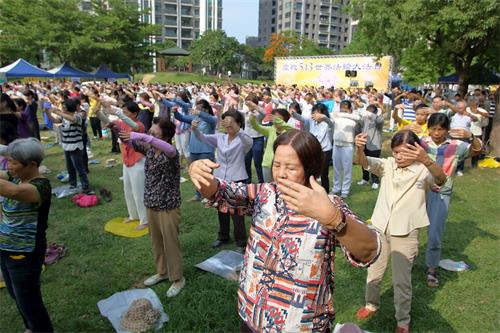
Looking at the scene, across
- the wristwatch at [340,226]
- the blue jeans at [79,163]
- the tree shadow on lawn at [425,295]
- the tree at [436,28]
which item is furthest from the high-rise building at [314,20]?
the wristwatch at [340,226]

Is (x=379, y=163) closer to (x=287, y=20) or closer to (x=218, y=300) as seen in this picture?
(x=218, y=300)

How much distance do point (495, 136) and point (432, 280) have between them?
904 cm

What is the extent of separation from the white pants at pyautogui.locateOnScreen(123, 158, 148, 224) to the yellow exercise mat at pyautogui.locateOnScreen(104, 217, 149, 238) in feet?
0.51

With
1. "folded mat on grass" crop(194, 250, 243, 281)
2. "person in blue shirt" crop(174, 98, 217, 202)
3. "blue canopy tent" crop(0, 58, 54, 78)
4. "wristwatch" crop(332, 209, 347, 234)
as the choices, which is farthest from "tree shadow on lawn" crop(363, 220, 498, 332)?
"blue canopy tent" crop(0, 58, 54, 78)

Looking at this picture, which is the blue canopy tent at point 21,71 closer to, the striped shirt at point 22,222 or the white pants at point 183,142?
the white pants at point 183,142

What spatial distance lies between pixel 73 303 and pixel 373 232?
3521 mm

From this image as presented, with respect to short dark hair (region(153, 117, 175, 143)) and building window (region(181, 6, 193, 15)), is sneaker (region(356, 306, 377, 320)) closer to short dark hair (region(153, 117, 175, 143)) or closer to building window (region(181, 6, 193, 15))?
short dark hair (region(153, 117, 175, 143))

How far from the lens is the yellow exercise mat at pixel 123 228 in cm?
539

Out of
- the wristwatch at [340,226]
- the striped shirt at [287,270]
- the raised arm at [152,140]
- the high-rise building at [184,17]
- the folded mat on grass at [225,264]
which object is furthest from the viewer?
the high-rise building at [184,17]

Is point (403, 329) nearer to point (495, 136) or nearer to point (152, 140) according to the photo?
point (152, 140)

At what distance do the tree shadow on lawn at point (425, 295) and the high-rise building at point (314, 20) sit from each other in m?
86.6

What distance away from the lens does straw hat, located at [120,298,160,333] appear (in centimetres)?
326

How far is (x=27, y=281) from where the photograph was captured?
2.73 metres

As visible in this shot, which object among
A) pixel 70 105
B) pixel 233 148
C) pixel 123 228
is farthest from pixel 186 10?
pixel 233 148
